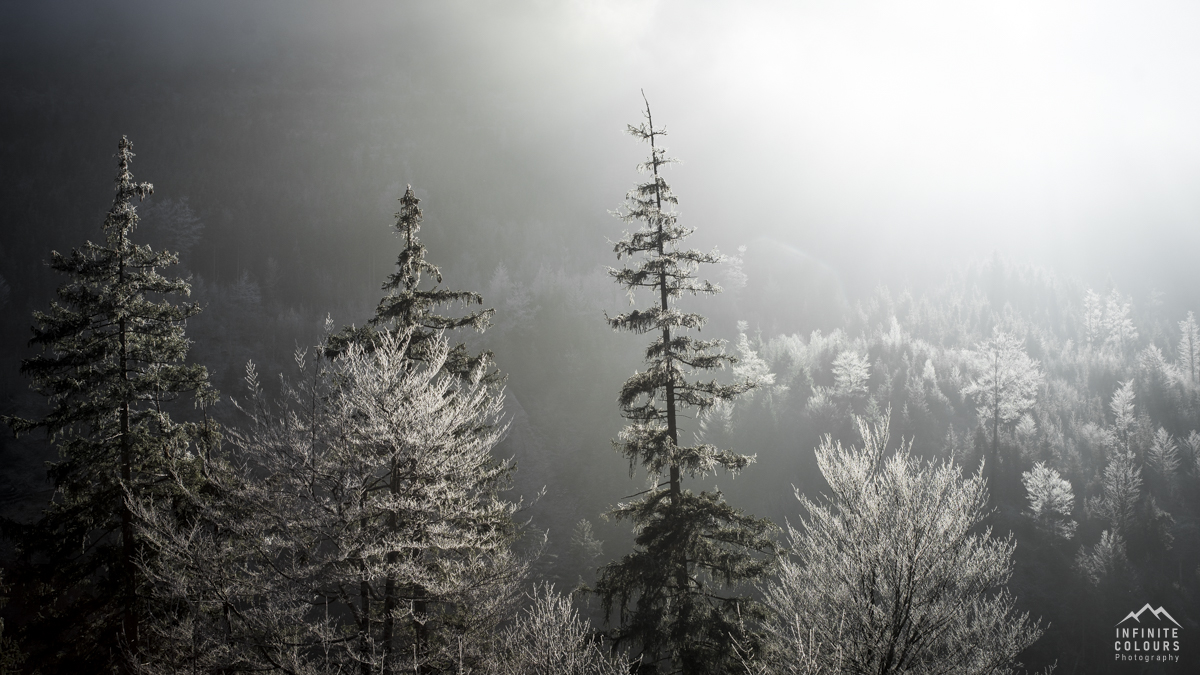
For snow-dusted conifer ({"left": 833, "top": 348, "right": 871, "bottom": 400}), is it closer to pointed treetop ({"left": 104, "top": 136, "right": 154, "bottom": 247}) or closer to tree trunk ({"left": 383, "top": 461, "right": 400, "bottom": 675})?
tree trunk ({"left": 383, "top": 461, "right": 400, "bottom": 675})

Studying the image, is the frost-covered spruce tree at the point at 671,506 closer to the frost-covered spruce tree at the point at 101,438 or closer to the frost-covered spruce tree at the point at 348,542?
the frost-covered spruce tree at the point at 348,542

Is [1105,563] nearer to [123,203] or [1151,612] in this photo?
[1151,612]

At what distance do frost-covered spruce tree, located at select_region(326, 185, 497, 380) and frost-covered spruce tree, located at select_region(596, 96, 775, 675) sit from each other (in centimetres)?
A: 297

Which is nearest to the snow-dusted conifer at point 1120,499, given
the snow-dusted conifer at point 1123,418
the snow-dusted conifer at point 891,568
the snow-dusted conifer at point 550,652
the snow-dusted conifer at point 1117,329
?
the snow-dusted conifer at point 1123,418

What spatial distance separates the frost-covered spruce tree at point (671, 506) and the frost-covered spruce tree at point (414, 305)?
2973mm

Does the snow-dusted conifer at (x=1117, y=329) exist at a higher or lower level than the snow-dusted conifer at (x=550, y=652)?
higher

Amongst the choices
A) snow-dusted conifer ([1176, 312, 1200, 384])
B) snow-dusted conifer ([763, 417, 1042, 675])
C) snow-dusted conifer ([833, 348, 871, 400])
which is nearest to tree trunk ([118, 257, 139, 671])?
snow-dusted conifer ([763, 417, 1042, 675])

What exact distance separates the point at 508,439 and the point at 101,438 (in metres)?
48.8

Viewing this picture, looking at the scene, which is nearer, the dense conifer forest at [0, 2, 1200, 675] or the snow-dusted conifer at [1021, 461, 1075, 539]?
the dense conifer forest at [0, 2, 1200, 675]

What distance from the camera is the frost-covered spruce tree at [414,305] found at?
31.8 feet

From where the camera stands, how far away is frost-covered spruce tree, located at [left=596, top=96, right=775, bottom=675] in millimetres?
8664

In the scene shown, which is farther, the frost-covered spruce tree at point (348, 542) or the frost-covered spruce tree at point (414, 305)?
the frost-covered spruce tree at point (414, 305)

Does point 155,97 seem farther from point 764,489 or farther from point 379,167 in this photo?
point 764,489

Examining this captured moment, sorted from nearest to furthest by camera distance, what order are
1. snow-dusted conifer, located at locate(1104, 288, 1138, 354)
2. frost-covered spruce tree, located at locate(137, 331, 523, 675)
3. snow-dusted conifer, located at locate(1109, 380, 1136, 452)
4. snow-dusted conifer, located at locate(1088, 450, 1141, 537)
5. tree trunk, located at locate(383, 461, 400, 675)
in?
1. frost-covered spruce tree, located at locate(137, 331, 523, 675)
2. tree trunk, located at locate(383, 461, 400, 675)
3. snow-dusted conifer, located at locate(1088, 450, 1141, 537)
4. snow-dusted conifer, located at locate(1109, 380, 1136, 452)
5. snow-dusted conifer, located at locate(1104, 288, 1138, 354)
